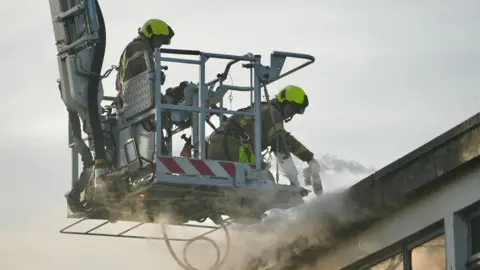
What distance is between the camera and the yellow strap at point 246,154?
15.8m

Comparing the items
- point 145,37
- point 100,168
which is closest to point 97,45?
point 145,37

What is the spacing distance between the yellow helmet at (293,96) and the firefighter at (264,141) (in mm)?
127

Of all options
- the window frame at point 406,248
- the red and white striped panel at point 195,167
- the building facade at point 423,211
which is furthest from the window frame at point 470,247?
the red and white striped panel at point 195,167

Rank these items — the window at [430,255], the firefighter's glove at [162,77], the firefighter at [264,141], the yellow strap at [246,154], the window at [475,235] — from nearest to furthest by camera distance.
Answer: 1. the window at [475,235]
2. the window at [430,255]
3. the firefighter's glove at [162,77]
4. the yellow strap at [246,154]
5. the firefighter at [264,141]

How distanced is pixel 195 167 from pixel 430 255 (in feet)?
9.85

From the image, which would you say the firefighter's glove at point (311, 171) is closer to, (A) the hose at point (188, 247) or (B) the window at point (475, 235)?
(A) the hose at point (188, 247)

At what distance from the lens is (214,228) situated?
17.4m

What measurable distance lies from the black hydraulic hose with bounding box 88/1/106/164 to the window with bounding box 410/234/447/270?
4.19 metres

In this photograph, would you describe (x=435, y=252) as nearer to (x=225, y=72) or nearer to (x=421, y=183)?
(x=421, y=183)

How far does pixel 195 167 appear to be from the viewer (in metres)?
15.3

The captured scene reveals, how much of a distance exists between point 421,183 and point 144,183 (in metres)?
3.36

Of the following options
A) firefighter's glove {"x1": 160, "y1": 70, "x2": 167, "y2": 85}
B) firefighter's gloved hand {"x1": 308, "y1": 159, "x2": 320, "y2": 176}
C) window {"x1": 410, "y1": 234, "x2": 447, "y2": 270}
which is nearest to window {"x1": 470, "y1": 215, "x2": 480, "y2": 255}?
window {"x1": 410, "y1": 234, "x2": 447, "y2": 270}

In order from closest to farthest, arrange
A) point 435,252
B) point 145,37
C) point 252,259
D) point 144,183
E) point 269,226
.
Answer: point 435,252
point 144,183
point 145,37
point 269,226
point 252,259

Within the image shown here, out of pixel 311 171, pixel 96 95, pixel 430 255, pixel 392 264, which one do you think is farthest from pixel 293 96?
pixel 430 255
